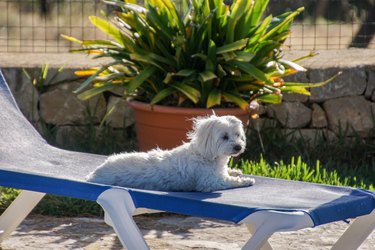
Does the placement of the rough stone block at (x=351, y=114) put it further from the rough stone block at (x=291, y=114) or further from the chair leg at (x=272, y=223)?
the chair leg at (x=272, y=223)

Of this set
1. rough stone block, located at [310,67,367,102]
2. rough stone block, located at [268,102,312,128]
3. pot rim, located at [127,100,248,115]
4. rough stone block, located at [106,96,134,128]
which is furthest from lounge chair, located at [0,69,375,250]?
rough stone block, located at [310,67,367,102]

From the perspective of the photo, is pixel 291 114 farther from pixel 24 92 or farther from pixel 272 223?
pixel 272 223

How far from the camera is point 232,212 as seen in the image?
351 centimetres

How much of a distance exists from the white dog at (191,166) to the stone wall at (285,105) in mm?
2440

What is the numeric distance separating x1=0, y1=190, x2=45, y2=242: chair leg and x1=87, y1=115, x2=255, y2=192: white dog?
0.53 metres

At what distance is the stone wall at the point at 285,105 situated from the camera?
21.2 feet

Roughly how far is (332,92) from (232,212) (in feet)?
10.3

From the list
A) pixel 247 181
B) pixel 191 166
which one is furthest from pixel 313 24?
pixel 191 166

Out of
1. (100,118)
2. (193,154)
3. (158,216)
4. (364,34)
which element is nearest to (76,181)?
(193,154)

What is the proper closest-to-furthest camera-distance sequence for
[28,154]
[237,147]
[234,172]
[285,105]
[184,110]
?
[237,147] → [234,172] → [28,154] → [184,110] → [285,105]

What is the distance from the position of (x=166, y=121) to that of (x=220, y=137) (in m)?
1.80

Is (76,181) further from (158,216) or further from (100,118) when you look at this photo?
(100,118)

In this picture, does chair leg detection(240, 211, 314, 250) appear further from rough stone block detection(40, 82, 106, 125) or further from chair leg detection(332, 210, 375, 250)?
rough stone block detection(40, 82, 106, 125)

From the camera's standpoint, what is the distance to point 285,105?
21.3ft
